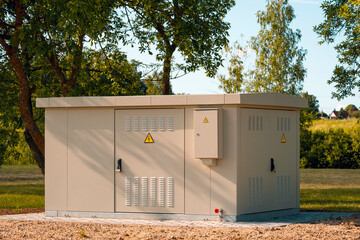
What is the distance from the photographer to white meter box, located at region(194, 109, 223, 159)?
9805 mm

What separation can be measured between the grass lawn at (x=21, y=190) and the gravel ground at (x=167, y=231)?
375 centimetres

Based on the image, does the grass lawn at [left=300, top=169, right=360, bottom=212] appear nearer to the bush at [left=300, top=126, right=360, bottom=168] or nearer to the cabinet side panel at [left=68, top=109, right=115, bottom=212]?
the bush at [left=300, top=126, right=360, bottom=168]

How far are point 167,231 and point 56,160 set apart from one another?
2.97 metres

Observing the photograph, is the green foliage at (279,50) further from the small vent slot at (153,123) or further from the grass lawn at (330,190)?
the small vent slot at (153,123)

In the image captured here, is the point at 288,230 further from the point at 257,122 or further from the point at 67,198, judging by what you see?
the point at 67,198

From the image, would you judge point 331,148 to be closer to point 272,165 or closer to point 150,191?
point 272,165

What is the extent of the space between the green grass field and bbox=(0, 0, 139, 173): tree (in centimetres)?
156

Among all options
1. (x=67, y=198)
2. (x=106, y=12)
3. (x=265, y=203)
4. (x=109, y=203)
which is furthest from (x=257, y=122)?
(x=106, y=12)

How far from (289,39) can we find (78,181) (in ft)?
81.8

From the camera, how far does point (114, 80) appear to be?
52.3 feet

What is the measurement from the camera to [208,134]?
388 inches

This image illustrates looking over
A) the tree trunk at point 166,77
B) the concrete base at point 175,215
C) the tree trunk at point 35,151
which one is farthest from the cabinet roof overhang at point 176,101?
the tree trunk at point 166,77

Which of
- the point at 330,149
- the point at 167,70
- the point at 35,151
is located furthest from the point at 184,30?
the point at 330,149

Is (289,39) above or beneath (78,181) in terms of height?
above
